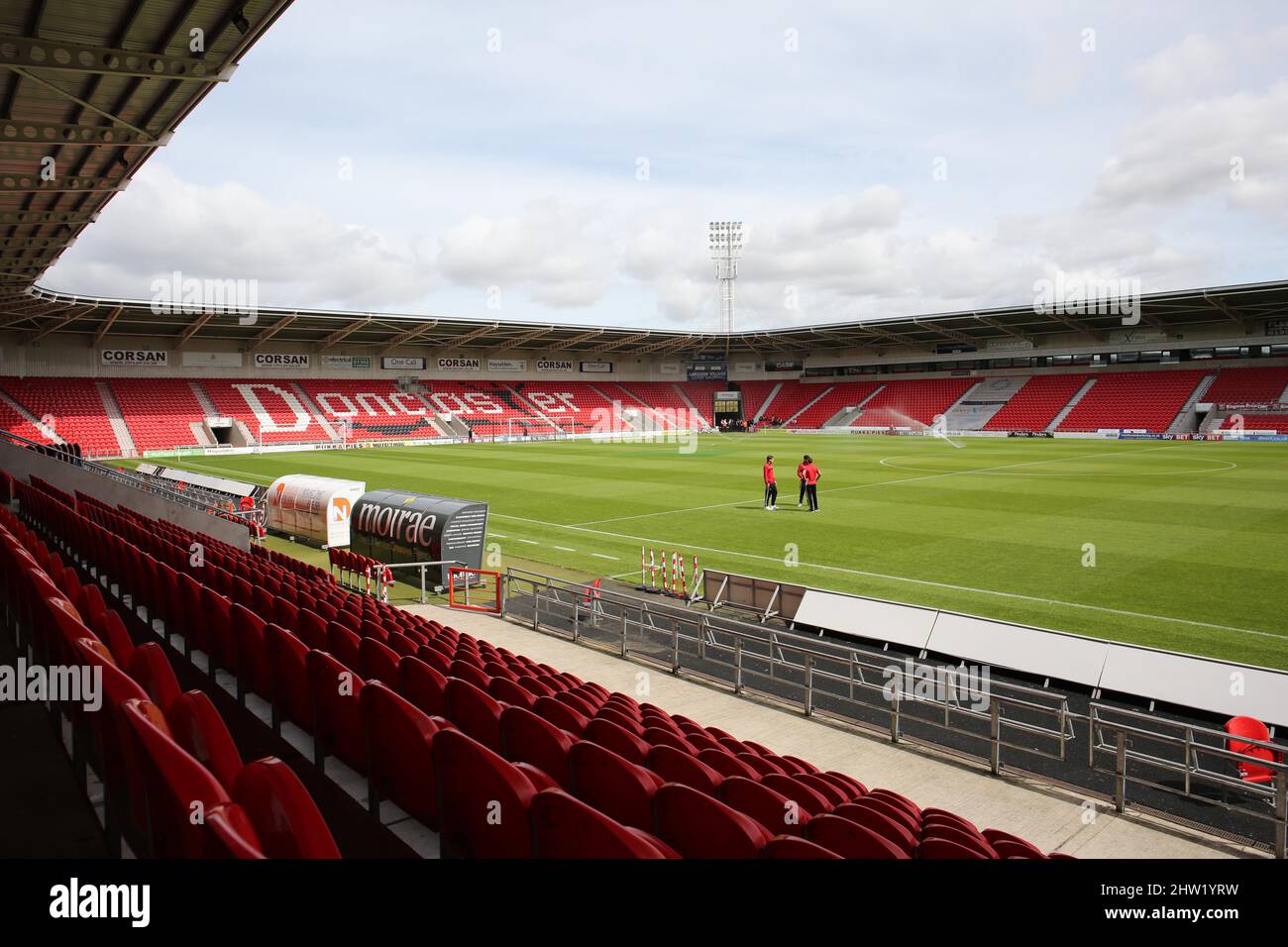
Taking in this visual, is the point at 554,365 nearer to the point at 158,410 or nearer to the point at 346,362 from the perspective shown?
the point at 346,362

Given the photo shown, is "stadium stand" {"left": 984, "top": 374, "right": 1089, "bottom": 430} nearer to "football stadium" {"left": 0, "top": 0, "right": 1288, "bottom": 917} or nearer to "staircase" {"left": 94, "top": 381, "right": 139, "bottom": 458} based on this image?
"football stadium" {"left": 0, "top": 0, "right": 1288, "bottom": 917}

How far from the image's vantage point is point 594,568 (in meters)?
18.0

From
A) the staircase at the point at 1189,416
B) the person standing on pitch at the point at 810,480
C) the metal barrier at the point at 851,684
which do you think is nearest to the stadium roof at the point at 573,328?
the staircase at the point at 1189,416

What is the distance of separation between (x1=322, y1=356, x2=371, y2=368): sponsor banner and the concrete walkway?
204 feet

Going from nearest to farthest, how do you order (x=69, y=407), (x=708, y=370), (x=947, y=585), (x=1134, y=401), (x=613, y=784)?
(x=613, y=784) → (x=947, y=585) → (x=69, y=407) → (x=1134, y=401) → (x=708, y=370)

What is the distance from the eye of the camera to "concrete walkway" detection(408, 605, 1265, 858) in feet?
18.8

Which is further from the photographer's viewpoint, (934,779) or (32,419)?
(32,419)

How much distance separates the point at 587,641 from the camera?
1129cm

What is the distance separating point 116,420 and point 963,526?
51.7 m

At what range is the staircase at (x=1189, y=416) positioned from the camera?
2228 inches

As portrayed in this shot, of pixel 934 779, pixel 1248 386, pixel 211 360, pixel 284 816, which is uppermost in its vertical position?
pixel 211 360

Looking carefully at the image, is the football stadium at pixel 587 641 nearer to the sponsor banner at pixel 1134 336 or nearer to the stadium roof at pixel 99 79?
the stadium roof at pixel 99 79

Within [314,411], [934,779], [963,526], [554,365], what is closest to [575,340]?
[554,365]

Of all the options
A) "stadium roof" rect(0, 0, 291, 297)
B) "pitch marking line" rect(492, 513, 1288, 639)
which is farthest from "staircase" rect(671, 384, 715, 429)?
"stadium roof" rect(0, 0, 291, 297)
